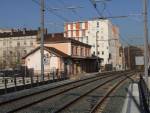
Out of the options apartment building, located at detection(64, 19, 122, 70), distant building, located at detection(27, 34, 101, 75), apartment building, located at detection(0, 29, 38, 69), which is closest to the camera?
distant building, located at detection(27, 34, 101, 75)

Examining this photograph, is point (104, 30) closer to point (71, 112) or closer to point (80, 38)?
point (80, 38)

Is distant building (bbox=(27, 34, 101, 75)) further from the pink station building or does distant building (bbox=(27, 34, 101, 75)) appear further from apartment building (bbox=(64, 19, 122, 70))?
apartment building (bbox=(64, 19, 122, 70))

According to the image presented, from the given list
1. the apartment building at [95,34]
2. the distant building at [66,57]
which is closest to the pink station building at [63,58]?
the distant building at [66,57]

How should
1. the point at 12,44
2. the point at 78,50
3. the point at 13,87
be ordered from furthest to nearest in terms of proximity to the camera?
1. the point at 12,44
2. the point at 78,50
3. the point at 13,87

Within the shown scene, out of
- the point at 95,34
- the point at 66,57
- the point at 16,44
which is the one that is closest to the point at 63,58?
the point at 66,57

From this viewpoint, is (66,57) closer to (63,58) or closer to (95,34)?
(63,58)

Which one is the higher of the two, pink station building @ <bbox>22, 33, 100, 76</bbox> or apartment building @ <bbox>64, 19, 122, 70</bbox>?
apartment building @ <bbox>64, 19, 122, 70</bbox>

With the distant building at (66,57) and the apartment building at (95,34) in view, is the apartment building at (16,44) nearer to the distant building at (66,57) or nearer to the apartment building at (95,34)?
the apartment building at (95,34)

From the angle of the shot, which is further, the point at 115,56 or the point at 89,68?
the point at 115,56

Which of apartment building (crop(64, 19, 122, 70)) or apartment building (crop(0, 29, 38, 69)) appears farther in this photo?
apartment building (crop(64, 19, 122, 70))

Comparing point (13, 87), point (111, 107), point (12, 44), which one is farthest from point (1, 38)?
point (111, 107)

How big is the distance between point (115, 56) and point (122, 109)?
12930 centimetres

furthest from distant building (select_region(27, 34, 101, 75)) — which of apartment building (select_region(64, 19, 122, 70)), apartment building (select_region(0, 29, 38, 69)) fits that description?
apartment building (select_region(64, 19, 122, 70))

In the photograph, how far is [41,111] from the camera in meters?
16.9
